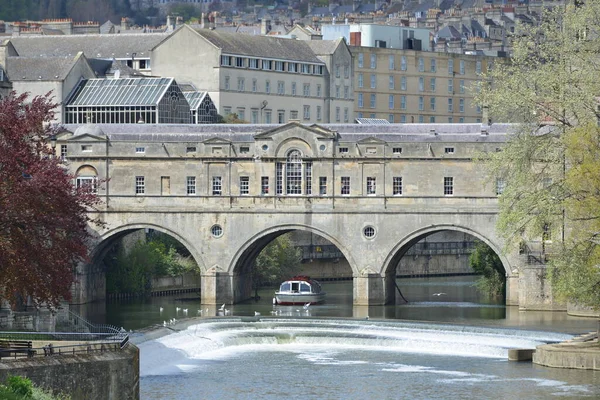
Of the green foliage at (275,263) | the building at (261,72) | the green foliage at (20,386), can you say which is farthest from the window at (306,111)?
the green foliage at (20,386)

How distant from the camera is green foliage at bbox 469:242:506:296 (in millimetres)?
94188

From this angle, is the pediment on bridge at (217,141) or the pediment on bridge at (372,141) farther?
the pediment on bridge at (217,141)

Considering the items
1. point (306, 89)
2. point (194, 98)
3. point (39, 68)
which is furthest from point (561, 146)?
point (306, 89)

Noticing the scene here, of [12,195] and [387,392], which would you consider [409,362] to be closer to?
[387,392]

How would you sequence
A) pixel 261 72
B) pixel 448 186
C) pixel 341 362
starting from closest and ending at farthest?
pixel 341 362 < pixel 448 186 < pixel 261 72

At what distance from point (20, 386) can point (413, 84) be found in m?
105

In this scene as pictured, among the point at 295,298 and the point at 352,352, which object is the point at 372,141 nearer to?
the point at 295,298

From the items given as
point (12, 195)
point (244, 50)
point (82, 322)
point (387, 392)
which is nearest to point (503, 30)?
point (244, 50)

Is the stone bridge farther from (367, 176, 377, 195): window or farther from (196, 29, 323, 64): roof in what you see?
(196, 29, 323, 64): roof

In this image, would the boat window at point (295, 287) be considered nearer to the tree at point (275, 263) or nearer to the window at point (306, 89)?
the tree at point (275, 263)

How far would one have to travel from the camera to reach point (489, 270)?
314 feet

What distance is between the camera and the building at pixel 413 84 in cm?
14700

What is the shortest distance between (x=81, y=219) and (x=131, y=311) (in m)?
34.9

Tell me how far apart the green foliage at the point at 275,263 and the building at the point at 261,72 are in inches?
720
